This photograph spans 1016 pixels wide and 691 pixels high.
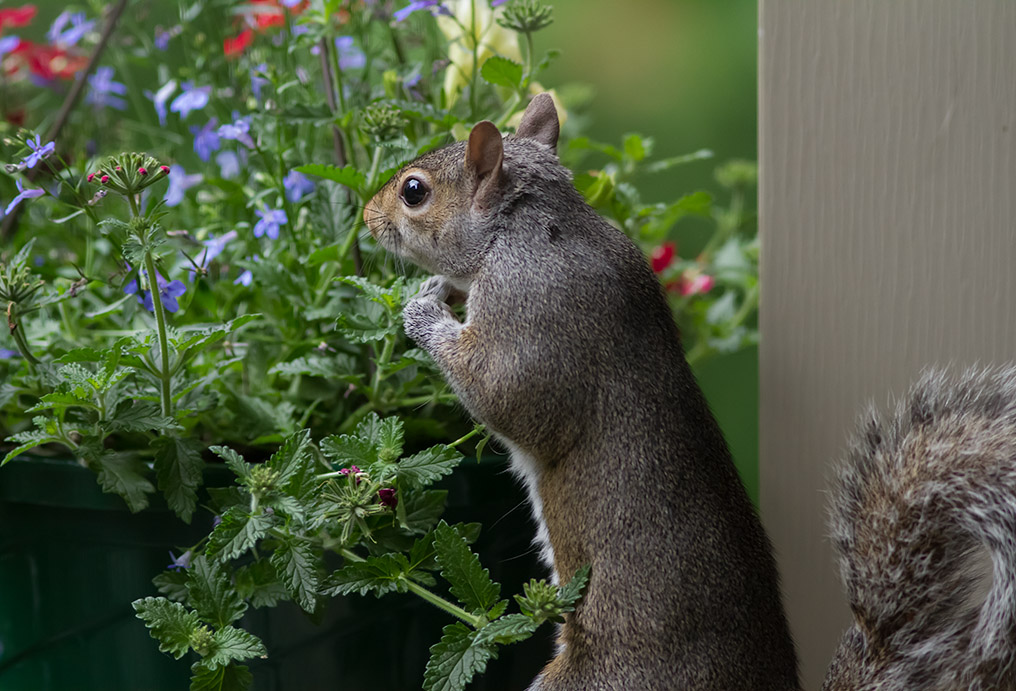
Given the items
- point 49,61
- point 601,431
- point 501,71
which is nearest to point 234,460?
point 601,431

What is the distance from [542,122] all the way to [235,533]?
41cm

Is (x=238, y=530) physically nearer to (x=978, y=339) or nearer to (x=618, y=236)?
(x=618, y=236)

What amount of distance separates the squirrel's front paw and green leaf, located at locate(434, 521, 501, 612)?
0.51 feet

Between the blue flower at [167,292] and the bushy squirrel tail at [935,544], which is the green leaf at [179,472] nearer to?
the blue flower at [167,292]

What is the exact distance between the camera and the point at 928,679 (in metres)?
0.67

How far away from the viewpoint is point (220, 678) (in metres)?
0.64

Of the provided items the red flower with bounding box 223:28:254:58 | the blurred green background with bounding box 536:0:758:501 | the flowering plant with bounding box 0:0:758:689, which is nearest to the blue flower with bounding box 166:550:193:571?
the flowering plant with bounding box 0:0:758:689

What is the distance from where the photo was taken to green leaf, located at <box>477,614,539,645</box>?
0.61 m

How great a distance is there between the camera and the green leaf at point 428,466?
662 millimetres

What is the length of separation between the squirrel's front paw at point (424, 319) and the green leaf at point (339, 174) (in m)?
0.10

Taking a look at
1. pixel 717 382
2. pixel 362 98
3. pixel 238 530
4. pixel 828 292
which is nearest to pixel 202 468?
pixel 238 530

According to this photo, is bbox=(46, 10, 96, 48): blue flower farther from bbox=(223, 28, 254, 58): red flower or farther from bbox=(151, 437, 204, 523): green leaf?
bbox=(151, 437, 204, 523): green leaf

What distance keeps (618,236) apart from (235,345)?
333 mm

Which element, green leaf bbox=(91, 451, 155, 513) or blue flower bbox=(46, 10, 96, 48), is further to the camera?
blue flower bbox=(46, 10, 96, 48)
